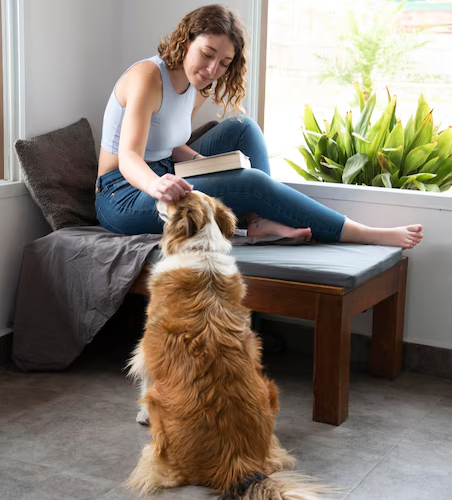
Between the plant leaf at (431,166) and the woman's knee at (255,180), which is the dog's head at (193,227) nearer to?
the woman's knee at (255,180)

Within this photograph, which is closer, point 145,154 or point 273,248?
point 273,248

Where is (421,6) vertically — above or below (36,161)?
above

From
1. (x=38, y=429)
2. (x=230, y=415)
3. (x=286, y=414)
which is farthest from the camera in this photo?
(x=286, y=414)

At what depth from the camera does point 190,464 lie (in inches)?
77.5

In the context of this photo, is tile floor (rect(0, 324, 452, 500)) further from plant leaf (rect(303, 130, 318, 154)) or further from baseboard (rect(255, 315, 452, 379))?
plant leaf (rect(303, 130, 318, 154))

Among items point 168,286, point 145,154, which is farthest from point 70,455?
point 145,154

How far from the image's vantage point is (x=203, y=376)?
195cm

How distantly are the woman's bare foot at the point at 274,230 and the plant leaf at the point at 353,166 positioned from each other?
50 centimetres

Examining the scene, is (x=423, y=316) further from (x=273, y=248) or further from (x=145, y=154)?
(x=145, y=154)

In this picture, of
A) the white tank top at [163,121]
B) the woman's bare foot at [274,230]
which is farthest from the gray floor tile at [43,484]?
the white tank top at [163,121]

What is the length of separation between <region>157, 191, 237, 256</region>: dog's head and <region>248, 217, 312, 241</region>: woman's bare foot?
0.72 meters

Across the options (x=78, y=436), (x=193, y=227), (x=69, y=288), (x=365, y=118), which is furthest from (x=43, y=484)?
(x=365, y=118)

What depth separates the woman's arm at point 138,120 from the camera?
2.51m

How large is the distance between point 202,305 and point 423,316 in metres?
1.28
